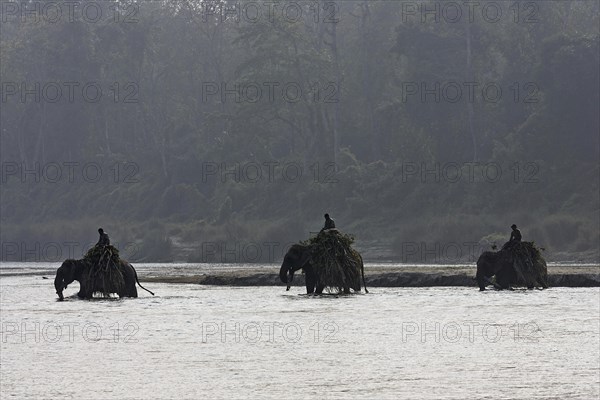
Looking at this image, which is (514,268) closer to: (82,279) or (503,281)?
(503,281)

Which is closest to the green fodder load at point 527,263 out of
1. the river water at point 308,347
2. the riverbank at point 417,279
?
the river water at point 308,347

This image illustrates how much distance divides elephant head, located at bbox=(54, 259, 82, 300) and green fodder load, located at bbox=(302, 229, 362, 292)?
23.5 ft

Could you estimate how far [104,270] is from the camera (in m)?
41.0

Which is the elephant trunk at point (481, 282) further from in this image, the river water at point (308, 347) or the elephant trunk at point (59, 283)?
the elephant trunk at point (59, 283)

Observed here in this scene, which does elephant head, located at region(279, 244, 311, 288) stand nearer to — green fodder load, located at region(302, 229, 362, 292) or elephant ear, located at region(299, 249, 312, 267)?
elephant ear, located at region(299, 249, 312, 267)

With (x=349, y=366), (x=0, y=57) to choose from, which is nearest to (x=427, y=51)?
(x=0, y=57)

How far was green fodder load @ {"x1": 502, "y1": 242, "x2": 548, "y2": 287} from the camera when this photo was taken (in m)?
42.2

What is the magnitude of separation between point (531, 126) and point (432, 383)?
74047 millimetres

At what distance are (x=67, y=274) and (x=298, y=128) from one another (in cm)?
7137

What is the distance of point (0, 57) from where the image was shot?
134875mm

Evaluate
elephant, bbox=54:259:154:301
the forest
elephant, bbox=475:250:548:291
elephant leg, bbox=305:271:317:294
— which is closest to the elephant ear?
elephant leg, bbox=305:271:317:294

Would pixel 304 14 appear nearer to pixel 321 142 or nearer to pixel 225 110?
pixel 225 110

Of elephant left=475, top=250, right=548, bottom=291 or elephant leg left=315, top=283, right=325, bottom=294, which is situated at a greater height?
elephant left=475, top=250, right=548, bottom=291

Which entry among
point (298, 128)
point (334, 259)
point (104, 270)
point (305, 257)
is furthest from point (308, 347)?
point (298, 128)
